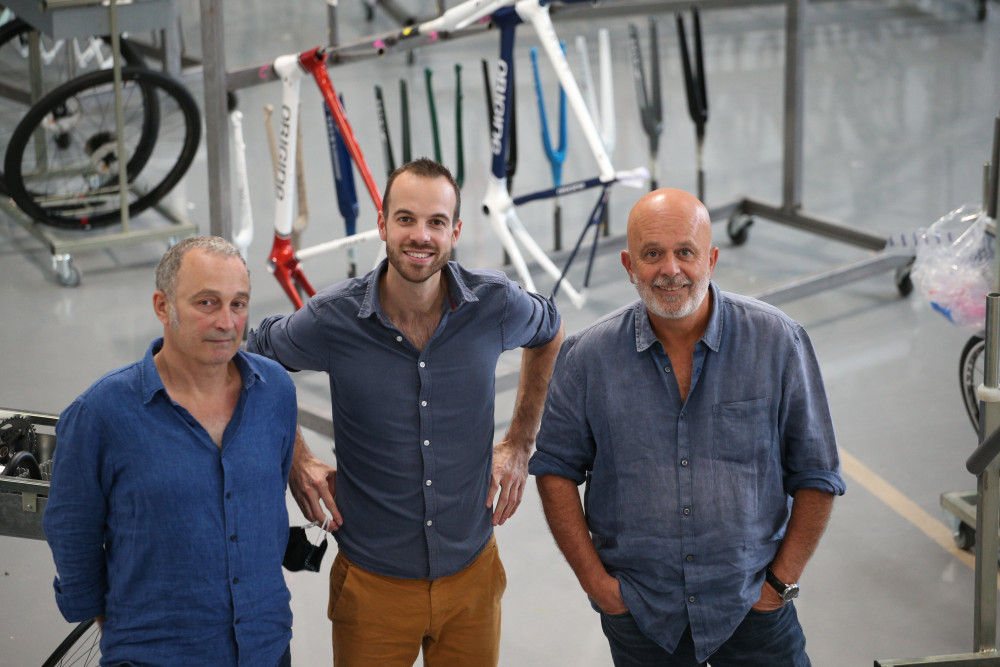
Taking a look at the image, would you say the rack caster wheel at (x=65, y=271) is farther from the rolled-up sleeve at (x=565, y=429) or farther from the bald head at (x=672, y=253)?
the bald head at (x=672, y=253)

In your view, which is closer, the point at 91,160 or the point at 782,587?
the point at 782,587

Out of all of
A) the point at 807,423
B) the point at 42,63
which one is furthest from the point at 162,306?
the point at 42,63

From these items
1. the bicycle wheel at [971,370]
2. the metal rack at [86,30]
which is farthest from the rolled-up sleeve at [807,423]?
the metal rack at [86,30]

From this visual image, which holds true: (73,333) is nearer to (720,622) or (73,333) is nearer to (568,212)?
(568,212)

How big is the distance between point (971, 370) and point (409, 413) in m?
2.58

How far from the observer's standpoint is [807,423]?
2371 mm

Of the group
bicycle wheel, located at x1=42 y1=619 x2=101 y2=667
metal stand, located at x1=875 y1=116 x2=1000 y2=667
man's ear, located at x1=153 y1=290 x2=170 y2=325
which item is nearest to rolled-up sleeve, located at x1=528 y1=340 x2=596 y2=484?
man's ear, located at x1=153 y1=290 x2=170 y2=325

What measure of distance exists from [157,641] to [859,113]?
753 cm

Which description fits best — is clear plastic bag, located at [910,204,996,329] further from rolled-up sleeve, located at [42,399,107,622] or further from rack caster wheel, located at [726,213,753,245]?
rolled-up sleeve, located at [42,399,107,622]

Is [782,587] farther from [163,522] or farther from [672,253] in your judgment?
[163,522]

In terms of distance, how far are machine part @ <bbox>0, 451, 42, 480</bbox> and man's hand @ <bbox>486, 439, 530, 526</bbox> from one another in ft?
3.38

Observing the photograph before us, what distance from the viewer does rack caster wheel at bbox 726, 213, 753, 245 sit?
21.6ft

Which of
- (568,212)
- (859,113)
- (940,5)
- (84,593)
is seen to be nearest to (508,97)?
(568,212)

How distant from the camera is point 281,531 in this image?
2.36 m
